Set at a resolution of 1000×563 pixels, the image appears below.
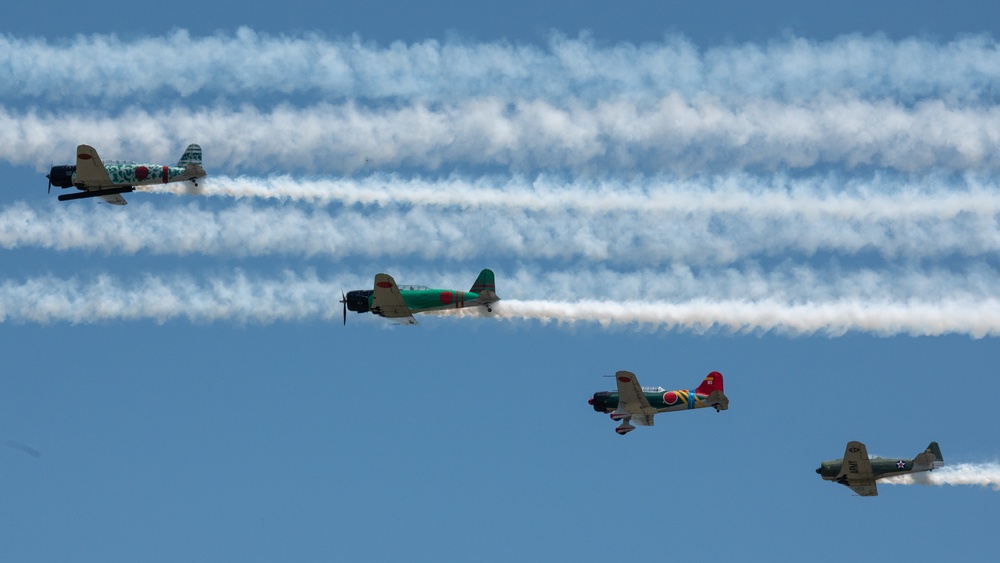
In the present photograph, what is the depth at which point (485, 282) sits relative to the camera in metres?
41.4

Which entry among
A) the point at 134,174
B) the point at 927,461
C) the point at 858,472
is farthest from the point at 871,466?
the point at 134,174

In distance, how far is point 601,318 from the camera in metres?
41.0

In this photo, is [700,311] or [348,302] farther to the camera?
[348,302]

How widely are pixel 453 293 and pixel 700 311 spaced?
9.52 meters

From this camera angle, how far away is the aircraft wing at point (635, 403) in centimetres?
4556

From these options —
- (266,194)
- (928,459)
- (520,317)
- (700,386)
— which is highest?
(266,194)

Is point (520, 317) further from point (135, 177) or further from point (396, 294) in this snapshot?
point (135, 177)

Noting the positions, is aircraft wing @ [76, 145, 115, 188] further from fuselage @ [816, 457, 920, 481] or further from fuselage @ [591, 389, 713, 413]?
fuselage @ [816, 457, 920, 481]

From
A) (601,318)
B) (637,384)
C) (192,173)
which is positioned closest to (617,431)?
(637,384)

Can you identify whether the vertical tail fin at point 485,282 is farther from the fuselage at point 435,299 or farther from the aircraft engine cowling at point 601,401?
the aircraft engine cowling at point 601,401

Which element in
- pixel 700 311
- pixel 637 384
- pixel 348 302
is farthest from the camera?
pixel 637 384

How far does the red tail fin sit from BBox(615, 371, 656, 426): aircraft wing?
2.68 m

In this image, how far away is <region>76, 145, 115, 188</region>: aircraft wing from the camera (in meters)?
44.3

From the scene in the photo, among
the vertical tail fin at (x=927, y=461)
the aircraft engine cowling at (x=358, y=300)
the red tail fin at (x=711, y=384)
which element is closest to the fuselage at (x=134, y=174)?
the aircraft engine cowling at (x=358, y=300)
